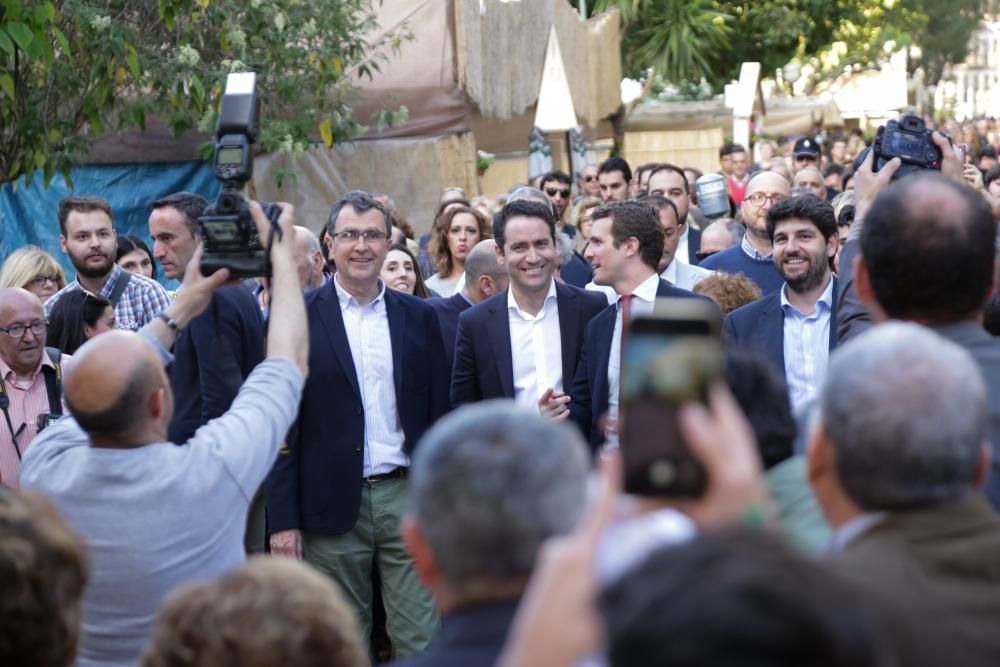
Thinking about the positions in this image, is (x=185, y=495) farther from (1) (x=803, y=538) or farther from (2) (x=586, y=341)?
(2) (x=586, y=341)

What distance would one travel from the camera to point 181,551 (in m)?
3.78

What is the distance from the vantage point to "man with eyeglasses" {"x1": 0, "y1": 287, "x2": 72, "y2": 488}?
630 centimetres

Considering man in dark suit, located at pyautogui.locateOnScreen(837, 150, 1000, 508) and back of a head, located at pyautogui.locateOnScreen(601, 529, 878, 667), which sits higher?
man in dark suit, located at pyautogui.locateOnScreen(837, 150, 1000, 508)

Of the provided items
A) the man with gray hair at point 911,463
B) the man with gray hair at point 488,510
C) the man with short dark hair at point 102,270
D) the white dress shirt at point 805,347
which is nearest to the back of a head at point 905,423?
the man with gray hair at point 911,463

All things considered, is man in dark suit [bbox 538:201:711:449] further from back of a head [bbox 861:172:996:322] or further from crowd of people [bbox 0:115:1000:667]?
back of a head [bbox 861:172:996:322]

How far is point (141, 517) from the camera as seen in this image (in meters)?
3.73

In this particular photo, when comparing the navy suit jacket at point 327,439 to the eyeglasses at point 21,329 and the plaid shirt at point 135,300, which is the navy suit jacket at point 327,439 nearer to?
the eyeglasses at point 21,329

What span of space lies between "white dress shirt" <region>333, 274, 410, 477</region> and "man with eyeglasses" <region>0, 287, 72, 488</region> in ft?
4.55

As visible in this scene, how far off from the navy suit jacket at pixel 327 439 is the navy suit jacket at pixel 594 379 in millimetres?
712

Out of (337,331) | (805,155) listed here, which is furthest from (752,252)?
(805,155)

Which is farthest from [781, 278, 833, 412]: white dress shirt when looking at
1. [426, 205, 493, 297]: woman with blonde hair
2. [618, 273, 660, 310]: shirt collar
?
[426, 205, 493, 297]: woman with blonde hair

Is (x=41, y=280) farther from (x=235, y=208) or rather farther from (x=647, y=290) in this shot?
(x=235, y=208)

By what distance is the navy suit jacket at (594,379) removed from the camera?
238 inches

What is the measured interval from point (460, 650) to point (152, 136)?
39.9 ft
